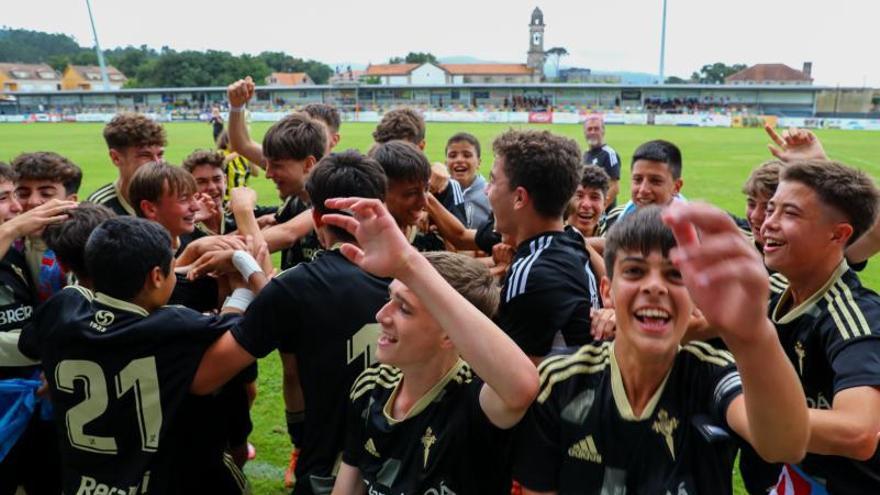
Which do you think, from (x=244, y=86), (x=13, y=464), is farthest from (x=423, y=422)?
(x=244, y=86)

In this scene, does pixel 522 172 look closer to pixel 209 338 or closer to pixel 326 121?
pixel 209 338

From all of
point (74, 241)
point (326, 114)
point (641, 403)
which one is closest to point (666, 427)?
point (641, 403)

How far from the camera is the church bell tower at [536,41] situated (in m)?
116

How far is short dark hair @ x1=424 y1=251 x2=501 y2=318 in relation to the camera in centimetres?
231

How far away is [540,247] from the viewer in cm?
298

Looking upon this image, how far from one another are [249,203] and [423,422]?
1898 mm

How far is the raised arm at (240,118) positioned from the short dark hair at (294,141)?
945 mm

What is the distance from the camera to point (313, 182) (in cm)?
279

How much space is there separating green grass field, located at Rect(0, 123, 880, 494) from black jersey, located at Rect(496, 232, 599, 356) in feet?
3.59

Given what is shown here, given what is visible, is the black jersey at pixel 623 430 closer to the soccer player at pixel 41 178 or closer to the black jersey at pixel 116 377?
the black jersey at pixel 116 377

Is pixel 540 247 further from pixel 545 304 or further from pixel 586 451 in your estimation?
pixel 586 451

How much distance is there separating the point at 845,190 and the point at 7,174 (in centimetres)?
457

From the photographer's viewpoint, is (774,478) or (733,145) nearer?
(774,478)

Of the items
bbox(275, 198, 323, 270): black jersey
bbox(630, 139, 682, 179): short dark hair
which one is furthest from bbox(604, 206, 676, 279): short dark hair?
bbox(630, 139, 682, 179): short dark hair
